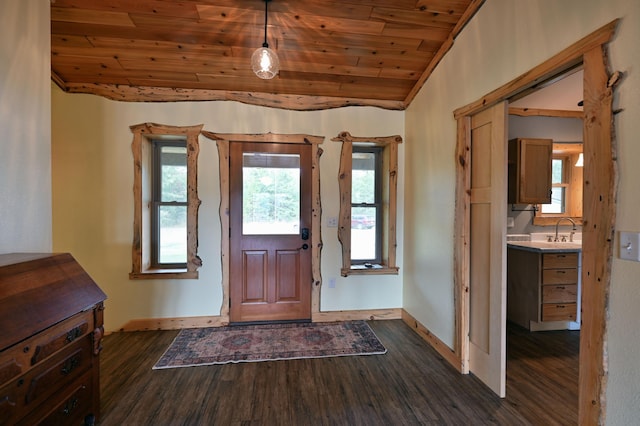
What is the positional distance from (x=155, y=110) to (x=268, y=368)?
285 centimetres

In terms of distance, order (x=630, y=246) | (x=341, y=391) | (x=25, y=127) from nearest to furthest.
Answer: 1. (x=630, y=246)
2. (x=25, y=127)
3. (x=341, y=391)

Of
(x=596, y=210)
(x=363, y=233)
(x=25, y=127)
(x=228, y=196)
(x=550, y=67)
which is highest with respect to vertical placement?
(x=550, y=67)

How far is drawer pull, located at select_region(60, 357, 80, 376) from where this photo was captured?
55.7 inches

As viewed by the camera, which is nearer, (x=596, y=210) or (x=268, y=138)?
(x=596, y=210)

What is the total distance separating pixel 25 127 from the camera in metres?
1.66

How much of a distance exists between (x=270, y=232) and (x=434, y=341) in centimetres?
202

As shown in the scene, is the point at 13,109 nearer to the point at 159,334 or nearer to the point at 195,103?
the point at 195,103

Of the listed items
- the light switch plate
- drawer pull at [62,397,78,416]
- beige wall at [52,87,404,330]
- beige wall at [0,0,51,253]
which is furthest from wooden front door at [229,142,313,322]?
the light switch plate

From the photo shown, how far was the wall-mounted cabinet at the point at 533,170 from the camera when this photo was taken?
10.1 ft

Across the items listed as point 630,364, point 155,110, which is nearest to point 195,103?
point 155,110

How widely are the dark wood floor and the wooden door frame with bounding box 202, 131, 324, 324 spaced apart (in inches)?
33.0

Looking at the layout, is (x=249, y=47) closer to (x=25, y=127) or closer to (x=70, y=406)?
(x=25, y=127)

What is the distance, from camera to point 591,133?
1.32 metres

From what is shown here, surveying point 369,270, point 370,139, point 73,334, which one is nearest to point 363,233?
point 369,270
